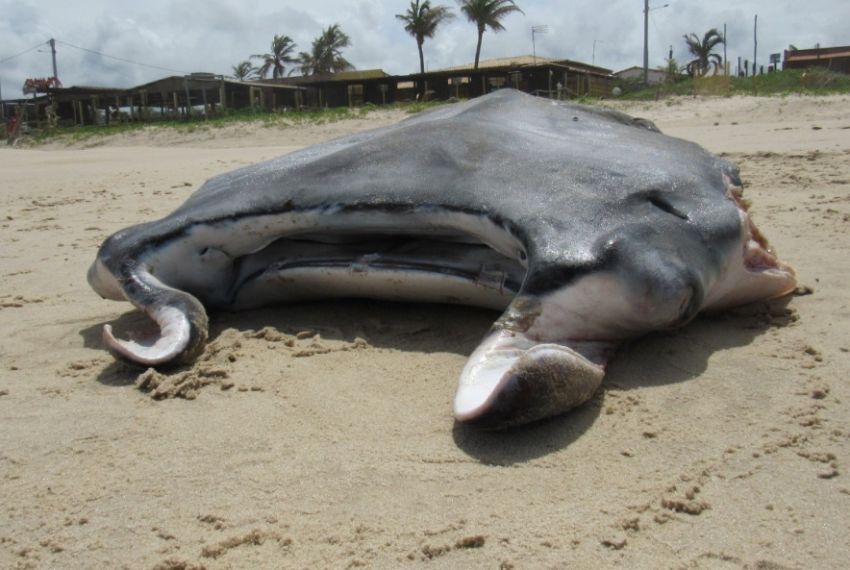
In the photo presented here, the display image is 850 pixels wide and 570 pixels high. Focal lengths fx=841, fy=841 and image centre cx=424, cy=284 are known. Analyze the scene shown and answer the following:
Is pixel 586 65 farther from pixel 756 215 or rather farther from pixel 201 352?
pixel 201 352

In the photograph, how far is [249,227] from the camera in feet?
10.5

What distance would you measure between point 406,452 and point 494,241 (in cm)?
88

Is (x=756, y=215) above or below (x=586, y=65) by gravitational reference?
below

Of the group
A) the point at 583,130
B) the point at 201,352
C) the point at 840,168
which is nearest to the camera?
the point at 201,352

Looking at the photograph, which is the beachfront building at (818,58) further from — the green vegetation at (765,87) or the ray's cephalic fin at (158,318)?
the ray's cephalic fin at (158,318)

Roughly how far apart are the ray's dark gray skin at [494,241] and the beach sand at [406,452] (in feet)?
0.45

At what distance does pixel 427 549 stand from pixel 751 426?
0.96 metres

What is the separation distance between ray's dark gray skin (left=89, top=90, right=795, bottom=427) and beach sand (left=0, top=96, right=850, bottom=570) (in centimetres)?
14

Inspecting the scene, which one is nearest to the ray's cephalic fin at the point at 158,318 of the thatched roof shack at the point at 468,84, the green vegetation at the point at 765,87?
the green vegetation at the point at 765,87

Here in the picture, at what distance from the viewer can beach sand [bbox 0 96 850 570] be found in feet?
5.56

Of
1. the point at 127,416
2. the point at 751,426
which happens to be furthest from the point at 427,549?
the point at 127,416

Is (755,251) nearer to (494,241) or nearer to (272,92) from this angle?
(494,241)

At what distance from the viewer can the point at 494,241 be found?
2715 mm

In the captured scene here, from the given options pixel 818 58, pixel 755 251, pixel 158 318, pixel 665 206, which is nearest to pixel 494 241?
pixel 665 206
